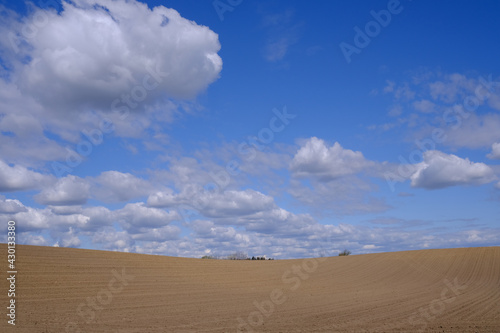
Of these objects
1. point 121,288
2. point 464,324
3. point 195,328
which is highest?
point 121,288

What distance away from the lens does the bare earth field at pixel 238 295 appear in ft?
53.5

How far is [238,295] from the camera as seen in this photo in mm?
29547

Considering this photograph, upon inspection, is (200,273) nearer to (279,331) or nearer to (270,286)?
(270,286)

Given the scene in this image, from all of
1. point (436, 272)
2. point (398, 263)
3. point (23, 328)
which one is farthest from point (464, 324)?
point (398, 263)

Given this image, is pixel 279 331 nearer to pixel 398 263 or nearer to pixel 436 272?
pixel 436 272

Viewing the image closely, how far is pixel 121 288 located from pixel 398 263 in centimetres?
3923

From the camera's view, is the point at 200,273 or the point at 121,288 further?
the point at 200,273

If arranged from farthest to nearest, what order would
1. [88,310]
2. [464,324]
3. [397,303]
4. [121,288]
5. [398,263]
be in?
[398,263] < [121,288] < [397,303] < [88,310] < [464,324]

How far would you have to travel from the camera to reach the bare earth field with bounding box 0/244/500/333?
642 inches

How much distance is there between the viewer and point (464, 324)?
623 inches

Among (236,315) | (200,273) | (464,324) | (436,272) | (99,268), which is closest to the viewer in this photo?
(464,324)

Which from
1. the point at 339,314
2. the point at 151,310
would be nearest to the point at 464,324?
the point at 339,314

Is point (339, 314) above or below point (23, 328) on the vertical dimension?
below

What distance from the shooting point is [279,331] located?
14.6 m
